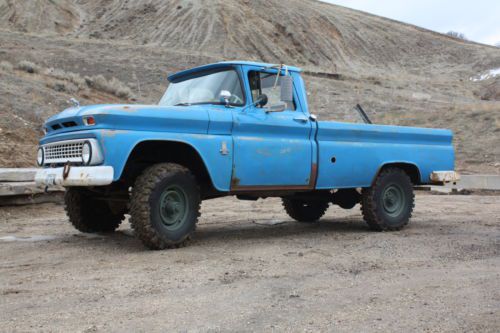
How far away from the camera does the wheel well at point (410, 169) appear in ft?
27.5

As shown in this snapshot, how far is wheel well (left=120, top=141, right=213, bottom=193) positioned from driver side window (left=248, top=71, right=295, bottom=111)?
1155 millimetres

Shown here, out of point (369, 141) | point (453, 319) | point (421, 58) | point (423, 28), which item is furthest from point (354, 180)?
point (423, 28)

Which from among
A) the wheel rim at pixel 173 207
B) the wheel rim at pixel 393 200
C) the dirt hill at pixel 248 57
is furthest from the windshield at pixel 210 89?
the dirt hill at pixel 248 57

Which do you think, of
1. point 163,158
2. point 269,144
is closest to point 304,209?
point 269,144

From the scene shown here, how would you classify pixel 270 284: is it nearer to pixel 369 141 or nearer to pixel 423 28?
pixel 369 141

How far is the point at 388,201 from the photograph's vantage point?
8328mm

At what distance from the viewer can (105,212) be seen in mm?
7668

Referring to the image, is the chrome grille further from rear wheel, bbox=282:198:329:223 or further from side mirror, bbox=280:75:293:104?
rear wheel, bbox=282:198:329:223

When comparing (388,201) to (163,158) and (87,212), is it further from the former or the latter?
(87,212)

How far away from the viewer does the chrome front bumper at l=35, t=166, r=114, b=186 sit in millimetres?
5543

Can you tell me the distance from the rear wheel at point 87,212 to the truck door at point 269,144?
1.98m

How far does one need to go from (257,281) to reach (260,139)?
2.40 meters

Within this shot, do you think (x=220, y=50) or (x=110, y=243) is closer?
(x=110, y=243)

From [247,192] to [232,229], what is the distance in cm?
164
